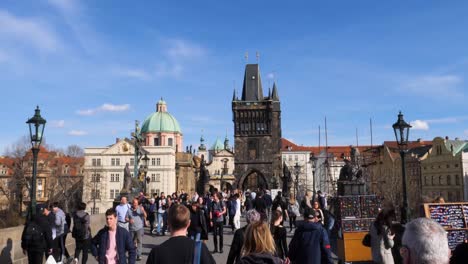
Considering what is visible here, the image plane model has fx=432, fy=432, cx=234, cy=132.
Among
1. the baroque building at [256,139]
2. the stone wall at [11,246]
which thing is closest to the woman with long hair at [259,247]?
the stone wall at [11,246]

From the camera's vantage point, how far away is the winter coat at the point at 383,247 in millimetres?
5695

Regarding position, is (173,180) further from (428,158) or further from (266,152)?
(428,158)

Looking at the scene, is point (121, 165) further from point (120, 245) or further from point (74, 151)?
point (120, 245)

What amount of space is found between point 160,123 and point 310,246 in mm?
90063

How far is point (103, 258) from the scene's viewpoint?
5.22 m

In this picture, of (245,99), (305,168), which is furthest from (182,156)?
(305,168)

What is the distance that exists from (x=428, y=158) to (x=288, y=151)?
50528 mm

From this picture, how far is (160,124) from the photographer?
306ft

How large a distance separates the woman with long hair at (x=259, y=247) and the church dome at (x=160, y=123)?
296 ft

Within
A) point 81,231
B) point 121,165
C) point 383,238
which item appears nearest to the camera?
point 383,238

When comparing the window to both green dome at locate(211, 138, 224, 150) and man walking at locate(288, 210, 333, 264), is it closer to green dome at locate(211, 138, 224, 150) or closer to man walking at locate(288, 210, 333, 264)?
man walking at locate(288, 210, 333, 264)

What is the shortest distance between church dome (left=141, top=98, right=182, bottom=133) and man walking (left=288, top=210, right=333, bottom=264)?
88.7 m

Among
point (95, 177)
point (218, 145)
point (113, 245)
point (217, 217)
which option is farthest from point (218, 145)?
point (113, 245)

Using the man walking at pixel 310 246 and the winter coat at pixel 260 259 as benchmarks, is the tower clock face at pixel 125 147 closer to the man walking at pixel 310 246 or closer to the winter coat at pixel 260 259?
the man walking at pixel 310 246
